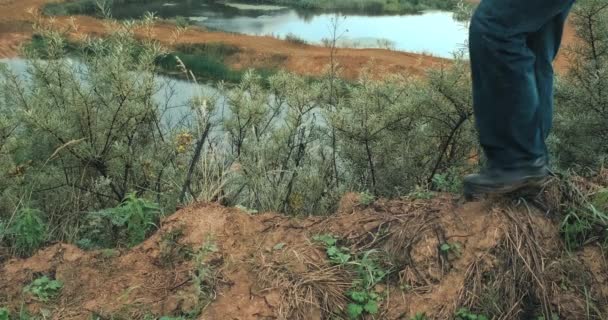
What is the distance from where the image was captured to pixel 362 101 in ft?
18.5

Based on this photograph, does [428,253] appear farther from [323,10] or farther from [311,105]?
[323,10]

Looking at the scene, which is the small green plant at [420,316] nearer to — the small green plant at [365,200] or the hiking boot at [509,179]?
the hiking boot at [509,179]

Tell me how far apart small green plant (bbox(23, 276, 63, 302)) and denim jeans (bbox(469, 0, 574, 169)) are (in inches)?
71.4

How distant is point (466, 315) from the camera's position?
7.41 ft

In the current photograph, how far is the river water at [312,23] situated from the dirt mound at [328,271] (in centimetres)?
1799

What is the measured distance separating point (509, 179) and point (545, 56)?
1.84 ft

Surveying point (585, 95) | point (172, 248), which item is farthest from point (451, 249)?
point (585, 95)

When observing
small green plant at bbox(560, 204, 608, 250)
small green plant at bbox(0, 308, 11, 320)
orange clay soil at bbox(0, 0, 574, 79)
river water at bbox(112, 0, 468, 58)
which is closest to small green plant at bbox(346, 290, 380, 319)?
small green plant at bbox(560, 204, 608, 250)

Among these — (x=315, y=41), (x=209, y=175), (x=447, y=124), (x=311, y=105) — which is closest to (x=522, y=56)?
(x=209, y=175)

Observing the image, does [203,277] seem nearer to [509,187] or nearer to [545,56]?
[509,187]

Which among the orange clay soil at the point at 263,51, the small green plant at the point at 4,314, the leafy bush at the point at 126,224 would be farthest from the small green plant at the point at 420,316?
the orange clay soil at the point at 263,51

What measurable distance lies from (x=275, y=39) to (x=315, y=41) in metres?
1.49

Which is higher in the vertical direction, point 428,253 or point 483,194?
point 483,194

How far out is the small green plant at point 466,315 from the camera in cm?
225
